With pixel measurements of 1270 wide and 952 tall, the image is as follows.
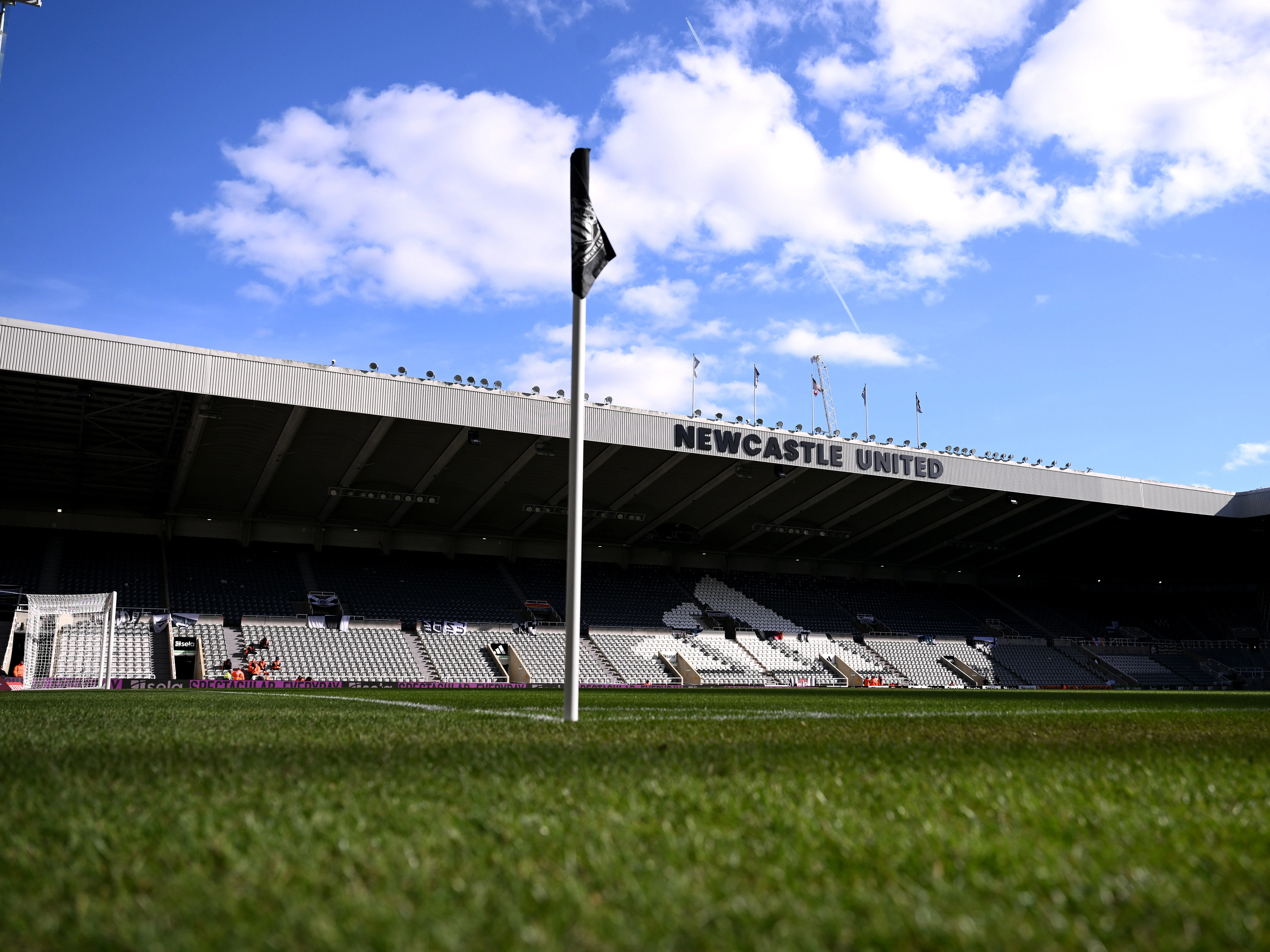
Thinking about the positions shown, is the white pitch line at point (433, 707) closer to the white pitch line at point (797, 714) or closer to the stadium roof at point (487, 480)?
the white pitch line at point (797, 714)

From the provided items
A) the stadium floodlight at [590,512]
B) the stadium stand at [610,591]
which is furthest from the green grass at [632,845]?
the stadium stand at [610,591]

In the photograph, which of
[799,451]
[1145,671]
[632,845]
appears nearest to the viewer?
[632,845]

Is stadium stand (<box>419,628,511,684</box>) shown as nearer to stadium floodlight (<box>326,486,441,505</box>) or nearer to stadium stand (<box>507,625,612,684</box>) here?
stadium stand (<box>507,625,612,684</box>)

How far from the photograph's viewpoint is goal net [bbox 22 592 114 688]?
84.3 feet

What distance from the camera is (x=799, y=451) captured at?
33.9 m

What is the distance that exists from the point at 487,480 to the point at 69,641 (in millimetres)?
14567

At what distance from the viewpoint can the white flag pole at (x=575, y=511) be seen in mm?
6957

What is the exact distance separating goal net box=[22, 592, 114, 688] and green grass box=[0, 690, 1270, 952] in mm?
24544

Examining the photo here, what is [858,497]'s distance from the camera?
3928 centimetres

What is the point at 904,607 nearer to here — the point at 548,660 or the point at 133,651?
the point at 548,660

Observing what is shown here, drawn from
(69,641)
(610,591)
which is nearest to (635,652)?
(610,591)

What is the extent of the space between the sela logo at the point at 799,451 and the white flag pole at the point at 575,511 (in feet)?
79.3

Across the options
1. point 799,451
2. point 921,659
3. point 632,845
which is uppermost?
point 799,451

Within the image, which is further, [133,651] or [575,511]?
[133,651]
